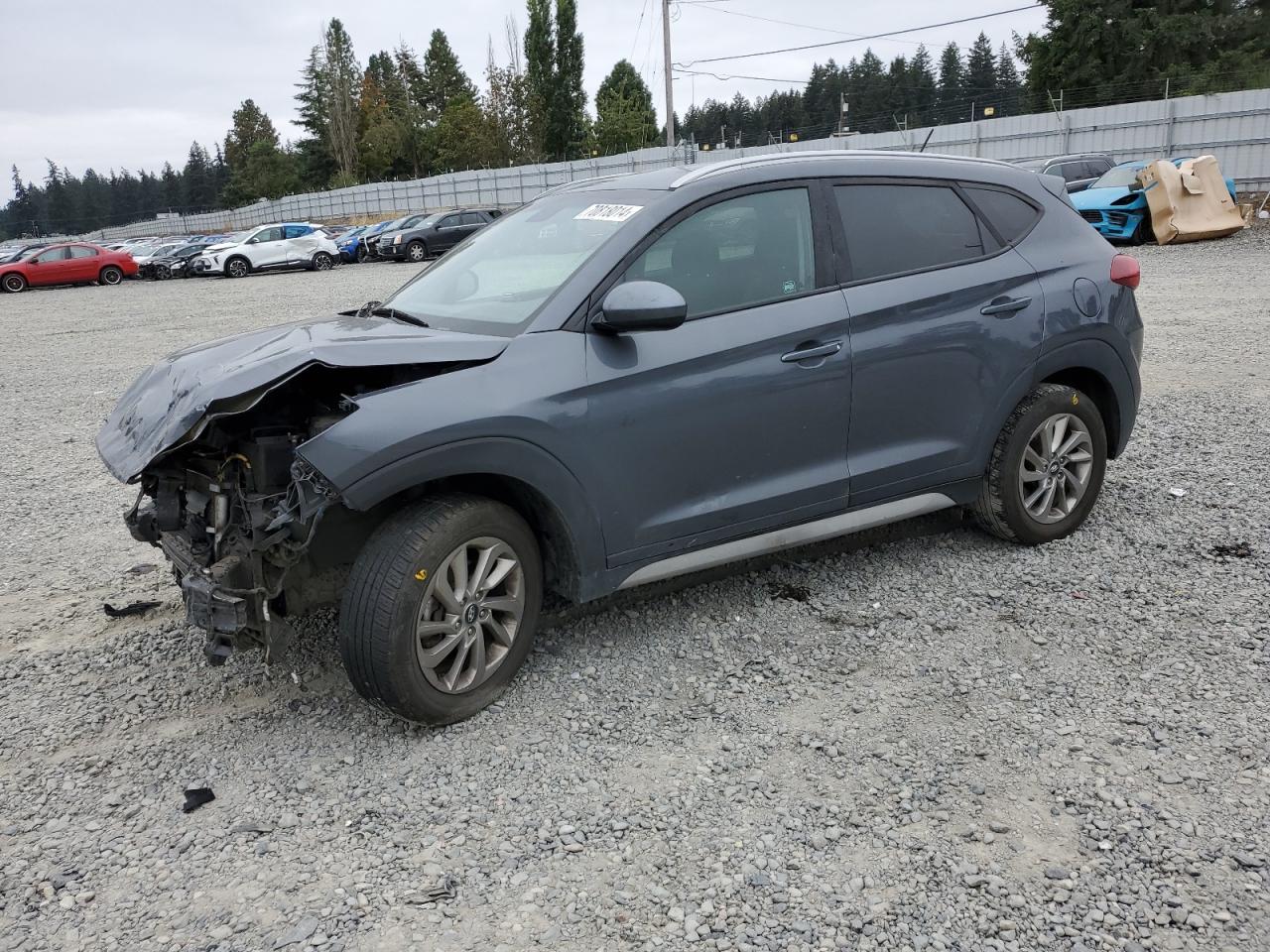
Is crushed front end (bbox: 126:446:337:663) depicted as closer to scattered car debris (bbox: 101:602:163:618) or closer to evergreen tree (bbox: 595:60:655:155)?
scattered car debris (bbox: 101:602:163:618)

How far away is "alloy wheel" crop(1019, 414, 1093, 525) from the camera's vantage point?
4.81 meters

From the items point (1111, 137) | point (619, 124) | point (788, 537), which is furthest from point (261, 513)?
point (619, 124)

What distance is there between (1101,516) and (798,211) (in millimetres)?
2482

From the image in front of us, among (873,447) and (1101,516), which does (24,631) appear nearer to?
(873,447)

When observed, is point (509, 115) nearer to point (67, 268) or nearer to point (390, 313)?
point (67, 268)

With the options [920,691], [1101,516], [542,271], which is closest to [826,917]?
[920,691]

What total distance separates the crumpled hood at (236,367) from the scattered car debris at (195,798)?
3.37 ft

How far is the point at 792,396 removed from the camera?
13.1 ft

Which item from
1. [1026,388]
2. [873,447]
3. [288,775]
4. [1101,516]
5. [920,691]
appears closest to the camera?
[288,775]

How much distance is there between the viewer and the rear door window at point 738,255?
12.7 ft

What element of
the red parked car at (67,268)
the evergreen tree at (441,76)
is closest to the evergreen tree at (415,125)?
the evergreen tree at (441,76)

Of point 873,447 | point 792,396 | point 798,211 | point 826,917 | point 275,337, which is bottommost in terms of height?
point 826,917

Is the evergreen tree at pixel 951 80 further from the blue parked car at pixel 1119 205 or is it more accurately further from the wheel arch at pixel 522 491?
the wheel arch at pixel 522 491

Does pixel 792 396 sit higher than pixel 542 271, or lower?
lower
